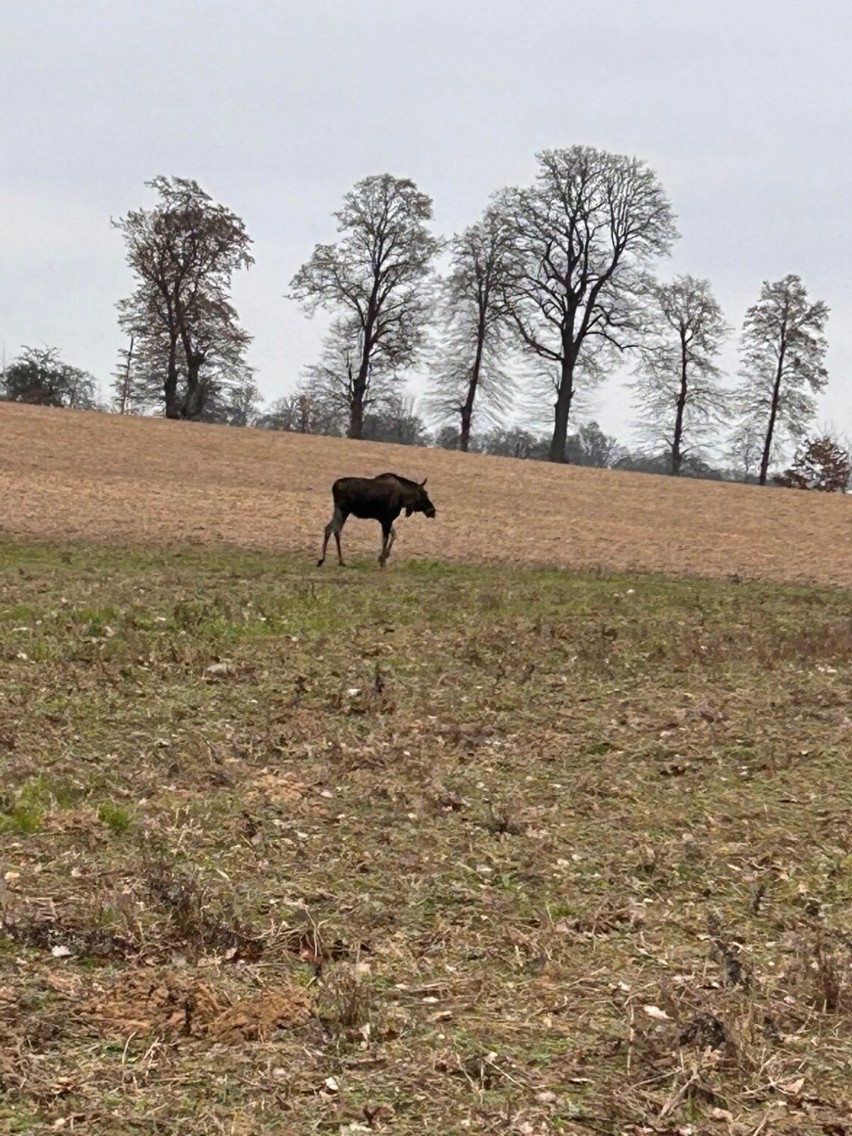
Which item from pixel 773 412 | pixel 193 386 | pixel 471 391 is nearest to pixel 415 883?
pixel 193 386

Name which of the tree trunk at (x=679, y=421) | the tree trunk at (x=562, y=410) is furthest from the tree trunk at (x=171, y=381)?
the tree trunk at (x=679, y=421)

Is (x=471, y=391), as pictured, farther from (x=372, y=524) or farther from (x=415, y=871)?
(x=415, y=871)

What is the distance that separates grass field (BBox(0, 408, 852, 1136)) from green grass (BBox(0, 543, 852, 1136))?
0.02m

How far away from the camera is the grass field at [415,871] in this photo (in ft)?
12.3

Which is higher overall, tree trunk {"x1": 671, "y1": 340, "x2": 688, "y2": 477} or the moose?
tree trunk {"x1": 671, "y1": 340, "x2": 688, "y2": 477}

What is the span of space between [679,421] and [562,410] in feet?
30.2

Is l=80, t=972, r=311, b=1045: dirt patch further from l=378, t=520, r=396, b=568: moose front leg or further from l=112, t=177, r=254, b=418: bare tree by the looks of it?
l=112, t=177, r=254, b=418: bare tree

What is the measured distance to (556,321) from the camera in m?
53.0

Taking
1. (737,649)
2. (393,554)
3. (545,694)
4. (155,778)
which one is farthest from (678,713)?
(393,554)

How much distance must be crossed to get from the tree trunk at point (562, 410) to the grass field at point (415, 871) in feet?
127

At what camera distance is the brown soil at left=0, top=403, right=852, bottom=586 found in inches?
896

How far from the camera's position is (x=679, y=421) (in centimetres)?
5853

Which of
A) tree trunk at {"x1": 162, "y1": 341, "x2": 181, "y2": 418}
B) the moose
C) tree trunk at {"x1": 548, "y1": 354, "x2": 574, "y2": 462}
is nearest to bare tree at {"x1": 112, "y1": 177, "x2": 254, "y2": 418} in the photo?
tree trunk at {"x1": 162, "y1": 341, "x2": 181, "y2": 418}

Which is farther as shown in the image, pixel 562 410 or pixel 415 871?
pixel 562 410
